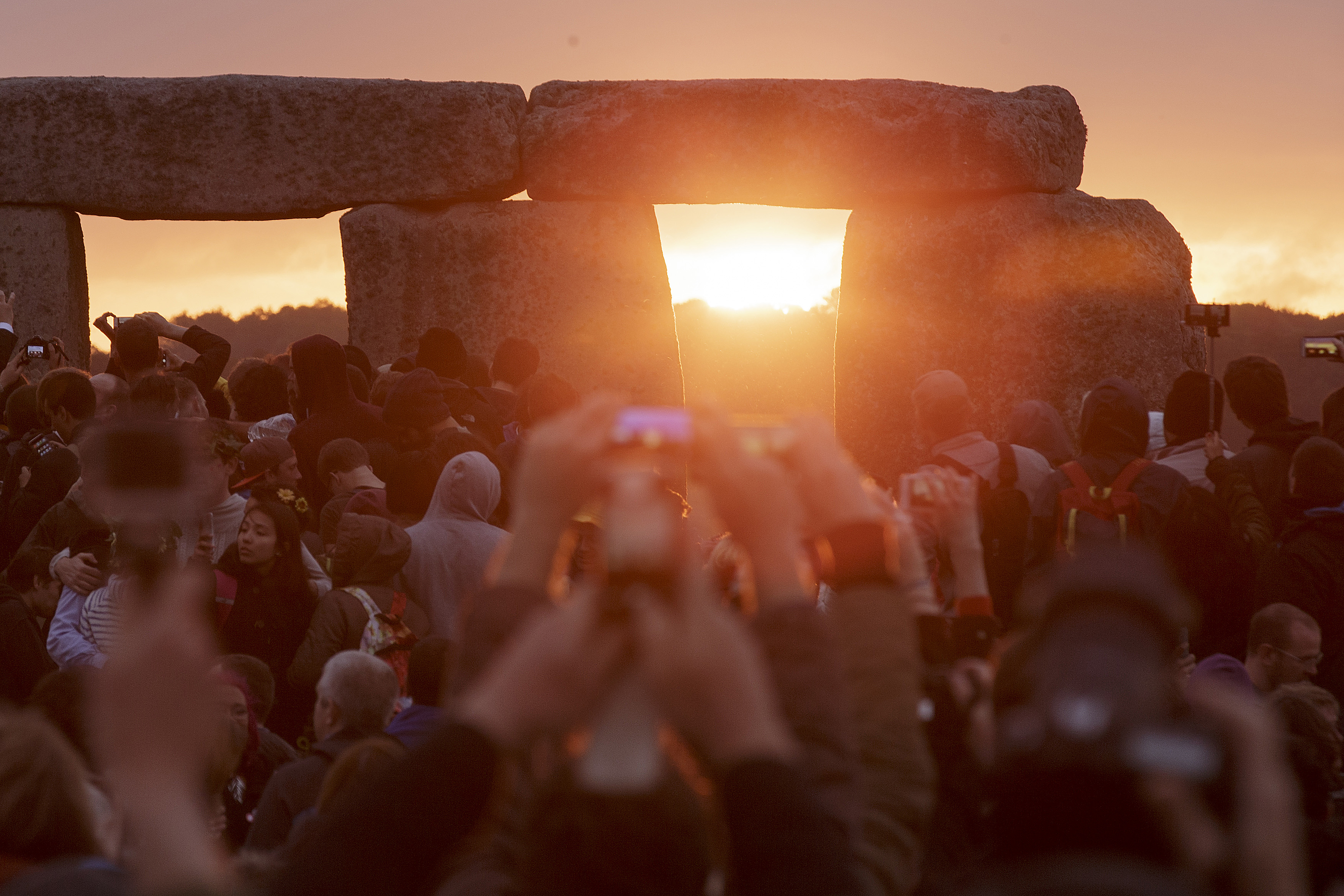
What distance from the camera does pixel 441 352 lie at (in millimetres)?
6117

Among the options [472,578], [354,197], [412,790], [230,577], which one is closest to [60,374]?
[230,577]

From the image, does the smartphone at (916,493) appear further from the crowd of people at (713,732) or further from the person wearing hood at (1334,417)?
the person wearing hood at (1334,417)

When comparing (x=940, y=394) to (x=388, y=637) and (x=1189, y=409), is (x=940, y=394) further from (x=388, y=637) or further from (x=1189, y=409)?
(x=388, y=637)

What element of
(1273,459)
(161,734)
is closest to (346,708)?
(161,734)

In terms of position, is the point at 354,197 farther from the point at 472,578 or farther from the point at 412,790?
the point at 412,790

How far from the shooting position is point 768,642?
1.20 meters

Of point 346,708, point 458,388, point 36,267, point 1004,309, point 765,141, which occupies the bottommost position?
point 346,708

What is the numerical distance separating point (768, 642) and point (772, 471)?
16 cm

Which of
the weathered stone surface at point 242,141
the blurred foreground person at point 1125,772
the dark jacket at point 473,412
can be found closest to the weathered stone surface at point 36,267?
the weathered stone surface at point 242,141

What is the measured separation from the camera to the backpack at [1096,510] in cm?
356

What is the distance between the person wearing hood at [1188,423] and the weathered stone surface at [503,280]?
3.61 m

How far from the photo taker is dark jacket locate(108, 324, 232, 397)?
20.3 ft

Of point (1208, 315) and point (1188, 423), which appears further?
point (1208, 315)

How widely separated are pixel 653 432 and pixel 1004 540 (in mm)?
2563
